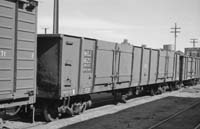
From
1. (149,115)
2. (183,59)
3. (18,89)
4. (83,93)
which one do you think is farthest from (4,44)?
(183,59)

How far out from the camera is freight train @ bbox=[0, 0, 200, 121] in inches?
280

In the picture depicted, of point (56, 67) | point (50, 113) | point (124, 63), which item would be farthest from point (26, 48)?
point (124, 63)

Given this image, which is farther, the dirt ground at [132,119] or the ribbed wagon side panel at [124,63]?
the ribbed wagon side panel at [124,63]

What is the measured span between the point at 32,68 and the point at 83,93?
11.2 ft

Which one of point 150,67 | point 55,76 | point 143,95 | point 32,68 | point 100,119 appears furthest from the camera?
point 143,95

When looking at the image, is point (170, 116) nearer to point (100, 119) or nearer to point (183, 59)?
point (100, 119)

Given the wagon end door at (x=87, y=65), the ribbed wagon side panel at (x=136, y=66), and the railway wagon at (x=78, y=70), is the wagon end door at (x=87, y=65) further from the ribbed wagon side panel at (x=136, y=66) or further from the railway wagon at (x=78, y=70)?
the ribbed wagon side panel at (x=136, y=66)

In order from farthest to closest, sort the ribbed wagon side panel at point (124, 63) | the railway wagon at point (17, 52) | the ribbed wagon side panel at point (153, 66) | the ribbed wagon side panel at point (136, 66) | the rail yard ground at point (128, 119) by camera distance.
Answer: the ribbed wagon side panel at point (153, 66), the ribbed wagon side panel at point (136, 66), the ribbed wagon side panel at point (124, 63), the rail yard ground at point (128, 119), the railway wagon at point (17, 52)

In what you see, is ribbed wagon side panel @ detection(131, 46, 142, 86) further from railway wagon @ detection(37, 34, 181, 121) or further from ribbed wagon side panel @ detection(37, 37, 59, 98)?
ribbed wagon side panel @ detection(37, 37, 59, 98)

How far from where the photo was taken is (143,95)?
19.7 metres

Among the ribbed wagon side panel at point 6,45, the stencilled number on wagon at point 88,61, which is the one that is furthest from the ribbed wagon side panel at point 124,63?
the ribbed wagon side panel at point 6,45

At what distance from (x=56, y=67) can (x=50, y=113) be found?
190cm

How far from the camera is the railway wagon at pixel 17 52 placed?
271 inches

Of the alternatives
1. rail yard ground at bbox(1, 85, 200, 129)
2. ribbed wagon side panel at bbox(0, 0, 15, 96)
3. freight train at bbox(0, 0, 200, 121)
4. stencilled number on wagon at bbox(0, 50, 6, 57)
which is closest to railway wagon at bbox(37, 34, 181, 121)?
freight train at bbox(0, 0, 200, 121)
